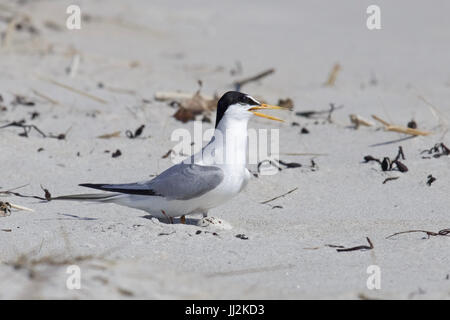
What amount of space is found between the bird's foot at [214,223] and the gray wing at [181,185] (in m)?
0.13

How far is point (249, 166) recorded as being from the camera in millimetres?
5547

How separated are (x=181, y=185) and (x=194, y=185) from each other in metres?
0.08

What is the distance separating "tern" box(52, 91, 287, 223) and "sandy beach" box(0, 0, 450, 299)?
0.13 m

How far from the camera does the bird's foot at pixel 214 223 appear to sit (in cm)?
416

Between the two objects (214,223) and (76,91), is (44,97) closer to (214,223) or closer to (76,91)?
(76,91)

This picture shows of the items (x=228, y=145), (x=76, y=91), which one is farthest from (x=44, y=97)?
(x=228, y=145)

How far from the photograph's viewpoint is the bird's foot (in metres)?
4.16

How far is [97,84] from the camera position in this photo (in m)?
7.70

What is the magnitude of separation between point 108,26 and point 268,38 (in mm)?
2086

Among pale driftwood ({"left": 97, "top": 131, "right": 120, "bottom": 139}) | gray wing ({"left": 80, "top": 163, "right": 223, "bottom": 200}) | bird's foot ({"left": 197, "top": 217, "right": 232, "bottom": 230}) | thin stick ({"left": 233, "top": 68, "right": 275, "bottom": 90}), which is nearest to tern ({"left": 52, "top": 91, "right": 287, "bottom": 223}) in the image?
gray wing ({"left": 80, "top": 163, "right": 223, "bottom": 200})

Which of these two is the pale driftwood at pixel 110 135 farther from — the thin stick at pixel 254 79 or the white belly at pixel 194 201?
the thin stick at pixel 254 79
